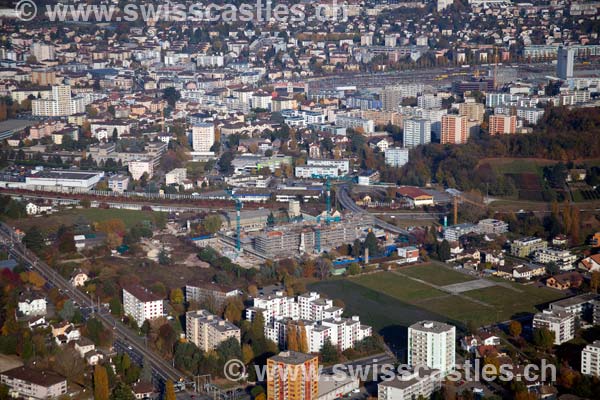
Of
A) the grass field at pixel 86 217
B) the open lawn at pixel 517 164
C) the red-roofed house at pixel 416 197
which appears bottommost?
the grass field at pixel 86 217

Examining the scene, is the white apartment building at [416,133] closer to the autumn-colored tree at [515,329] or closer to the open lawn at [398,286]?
the open lawn at [398,286]

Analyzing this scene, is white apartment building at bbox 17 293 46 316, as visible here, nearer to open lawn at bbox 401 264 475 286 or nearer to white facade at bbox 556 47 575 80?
open lawn at bbox 401 264 475 286

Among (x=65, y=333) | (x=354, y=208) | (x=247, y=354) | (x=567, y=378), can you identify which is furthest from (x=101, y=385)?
(x=354, y=208)

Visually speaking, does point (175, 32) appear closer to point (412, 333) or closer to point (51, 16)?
point (51, 16)

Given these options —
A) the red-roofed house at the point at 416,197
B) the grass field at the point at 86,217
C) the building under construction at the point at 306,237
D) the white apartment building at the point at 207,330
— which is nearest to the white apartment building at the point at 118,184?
the grass field at the point at 86,217

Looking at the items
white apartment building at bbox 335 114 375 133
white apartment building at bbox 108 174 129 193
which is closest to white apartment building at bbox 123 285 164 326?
white apartment building at bbox 108 174 129 193

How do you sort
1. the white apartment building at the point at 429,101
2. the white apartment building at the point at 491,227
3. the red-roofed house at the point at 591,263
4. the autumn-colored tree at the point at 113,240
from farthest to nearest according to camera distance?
1. the white apartment building at the point at 429,101
2. the white apartment building at the point at 491,227
3. the autumn-colored tree at the point at 113,240
4. the red-roofed house at the point at 591,263
